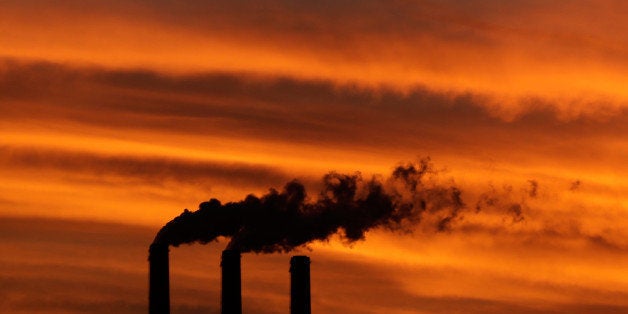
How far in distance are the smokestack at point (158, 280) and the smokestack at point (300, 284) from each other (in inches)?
161

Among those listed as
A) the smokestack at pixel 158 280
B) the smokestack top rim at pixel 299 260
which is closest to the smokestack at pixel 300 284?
the smokestack top rim at pixel 299 260

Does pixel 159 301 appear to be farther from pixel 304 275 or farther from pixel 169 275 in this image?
pixel 304 275

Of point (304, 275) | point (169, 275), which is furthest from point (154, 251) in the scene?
point (304, 275)

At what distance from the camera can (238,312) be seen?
44.7 m

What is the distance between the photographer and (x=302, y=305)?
4384cm

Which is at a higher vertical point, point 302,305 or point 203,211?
point 203,211

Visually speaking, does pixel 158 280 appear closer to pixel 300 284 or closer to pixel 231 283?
pixel 231 283

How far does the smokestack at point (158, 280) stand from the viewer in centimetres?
4481

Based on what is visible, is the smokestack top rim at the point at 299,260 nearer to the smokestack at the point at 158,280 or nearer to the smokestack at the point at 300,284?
the smokestack at the point at 300,284

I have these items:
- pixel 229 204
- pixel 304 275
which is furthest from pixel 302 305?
pixel 229 204

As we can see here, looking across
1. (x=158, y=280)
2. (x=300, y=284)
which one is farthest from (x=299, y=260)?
(x=158, y=280)

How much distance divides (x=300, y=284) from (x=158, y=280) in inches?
183

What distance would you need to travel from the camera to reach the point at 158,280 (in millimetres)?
45094

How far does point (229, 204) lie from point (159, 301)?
3971 millimetres
